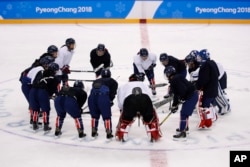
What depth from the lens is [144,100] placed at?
645cm

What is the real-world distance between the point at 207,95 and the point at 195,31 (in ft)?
26.6

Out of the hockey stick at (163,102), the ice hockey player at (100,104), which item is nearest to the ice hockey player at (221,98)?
the hockey stick at (163,102)

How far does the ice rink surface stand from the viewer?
6.22 m

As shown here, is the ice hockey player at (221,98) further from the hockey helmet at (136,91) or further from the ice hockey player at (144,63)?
the hockey helmet at (136,91)

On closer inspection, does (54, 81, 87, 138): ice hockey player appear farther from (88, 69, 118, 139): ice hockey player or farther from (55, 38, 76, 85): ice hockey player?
(55, 38, 76, 85): ice hockey player

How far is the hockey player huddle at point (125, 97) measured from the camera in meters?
6.61

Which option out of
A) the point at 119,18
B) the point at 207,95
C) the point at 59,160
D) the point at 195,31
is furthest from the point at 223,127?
the point at 119,18

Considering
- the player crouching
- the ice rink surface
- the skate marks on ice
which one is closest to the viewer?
the ice rink surface

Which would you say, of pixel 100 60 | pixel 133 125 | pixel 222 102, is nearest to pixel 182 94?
pixel 133 125

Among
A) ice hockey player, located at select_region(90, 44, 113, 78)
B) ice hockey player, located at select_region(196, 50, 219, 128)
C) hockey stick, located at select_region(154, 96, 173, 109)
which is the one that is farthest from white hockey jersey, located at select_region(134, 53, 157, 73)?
ice hockey player, located at select_region(196, 50, 219, 128)

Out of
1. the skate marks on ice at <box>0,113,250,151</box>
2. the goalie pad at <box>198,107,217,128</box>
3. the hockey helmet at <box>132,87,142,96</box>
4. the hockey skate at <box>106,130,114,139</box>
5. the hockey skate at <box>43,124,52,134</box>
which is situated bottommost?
the skate marks on ice at <box>0,113,250,151</box>

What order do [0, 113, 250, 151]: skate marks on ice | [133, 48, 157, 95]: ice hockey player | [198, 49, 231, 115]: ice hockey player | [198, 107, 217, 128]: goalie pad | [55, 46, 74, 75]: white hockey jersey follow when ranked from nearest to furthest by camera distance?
[0, 113, 250, 151]: skate marks on ice, [198, 107, 217, 128]: goalie pad, [198, 49, 231, 115]: ice hockey player, [55, 46, 74, 75]: white hockey jersey, [133, 48, 157, 95]: ice hockey player

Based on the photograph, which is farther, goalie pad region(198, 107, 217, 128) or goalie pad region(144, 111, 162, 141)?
goalie pad region(198, 107, 217, 128)

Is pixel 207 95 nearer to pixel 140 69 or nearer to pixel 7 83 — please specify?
pixel 140 69
